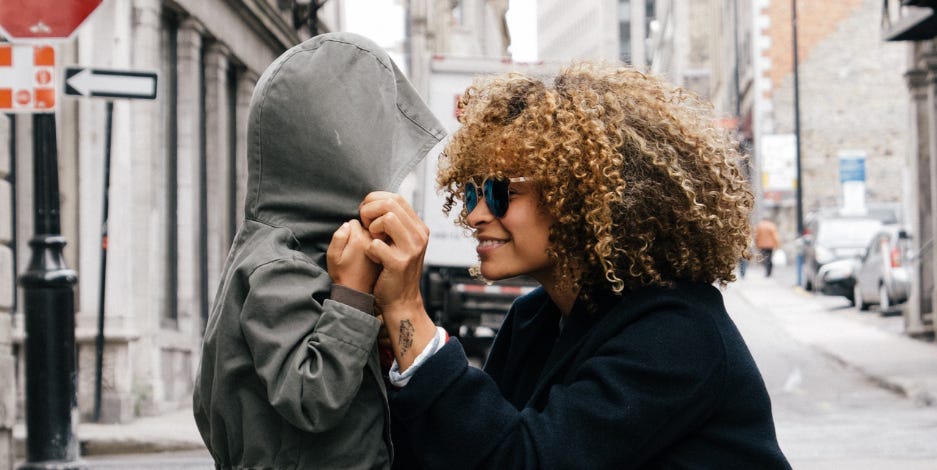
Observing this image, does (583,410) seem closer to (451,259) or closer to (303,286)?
(303,286)

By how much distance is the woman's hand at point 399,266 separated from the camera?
2033 mm

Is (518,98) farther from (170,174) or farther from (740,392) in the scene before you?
(170,174)

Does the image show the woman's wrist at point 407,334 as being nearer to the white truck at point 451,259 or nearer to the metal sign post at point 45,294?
the metal sign post at point 45,294

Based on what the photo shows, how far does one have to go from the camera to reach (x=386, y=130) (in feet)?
6.95

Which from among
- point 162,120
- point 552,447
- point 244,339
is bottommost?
point 552,447

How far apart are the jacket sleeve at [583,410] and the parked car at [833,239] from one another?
86.6 ft

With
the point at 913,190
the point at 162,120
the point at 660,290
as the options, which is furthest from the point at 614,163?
the point at 913,190

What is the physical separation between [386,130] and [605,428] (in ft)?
1.87

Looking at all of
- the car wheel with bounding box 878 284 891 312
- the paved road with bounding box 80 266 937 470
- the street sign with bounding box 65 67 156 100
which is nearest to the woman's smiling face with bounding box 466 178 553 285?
the street sign with bounding box 65 67 156 100

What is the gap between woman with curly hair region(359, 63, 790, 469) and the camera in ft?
6.61

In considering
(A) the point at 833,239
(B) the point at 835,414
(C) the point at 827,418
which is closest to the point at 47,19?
(C) the point at 827,418

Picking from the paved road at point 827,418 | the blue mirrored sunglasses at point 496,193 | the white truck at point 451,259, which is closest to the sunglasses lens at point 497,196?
the blue mirrored sunglasses at point 496,193

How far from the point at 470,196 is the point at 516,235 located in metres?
0.12

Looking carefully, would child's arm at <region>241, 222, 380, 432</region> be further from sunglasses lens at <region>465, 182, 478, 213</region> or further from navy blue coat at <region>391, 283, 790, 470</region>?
sunglasses lens at <region>465, 182, 478, 213</region>
